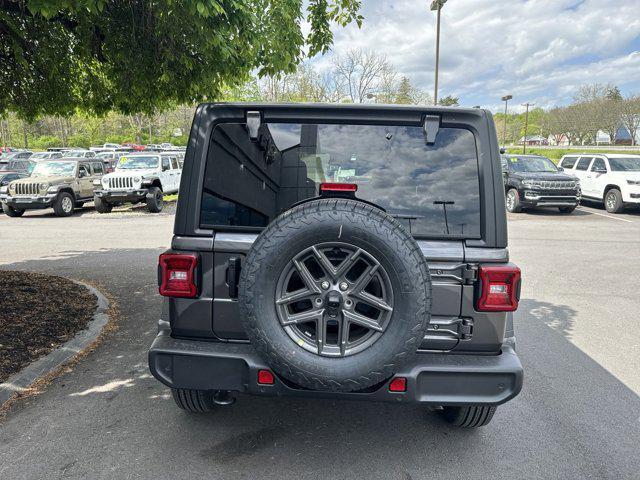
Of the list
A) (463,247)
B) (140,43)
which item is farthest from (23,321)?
(463,247)

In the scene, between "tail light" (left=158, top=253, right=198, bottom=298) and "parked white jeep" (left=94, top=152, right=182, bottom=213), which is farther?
"parked white jeep" (left=94, top=152, right=182, bottom=213)

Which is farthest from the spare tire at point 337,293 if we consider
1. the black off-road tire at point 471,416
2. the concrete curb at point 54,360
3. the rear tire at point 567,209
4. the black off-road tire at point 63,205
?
the rear tire at point 567,209

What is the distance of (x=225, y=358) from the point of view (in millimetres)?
2602

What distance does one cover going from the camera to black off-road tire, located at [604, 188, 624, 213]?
1575cm

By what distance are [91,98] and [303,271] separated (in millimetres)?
5414

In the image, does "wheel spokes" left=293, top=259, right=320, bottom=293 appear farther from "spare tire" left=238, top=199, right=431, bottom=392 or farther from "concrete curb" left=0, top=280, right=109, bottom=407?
"concrete curb" left=0, top=280, right=109, bottom=407

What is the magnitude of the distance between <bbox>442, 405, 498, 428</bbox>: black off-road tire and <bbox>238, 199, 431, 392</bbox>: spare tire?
3.22 feet

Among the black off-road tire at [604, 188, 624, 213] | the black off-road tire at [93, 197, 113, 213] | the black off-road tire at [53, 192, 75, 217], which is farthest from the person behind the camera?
the black off-road tire at [604, 188, 624, 213]

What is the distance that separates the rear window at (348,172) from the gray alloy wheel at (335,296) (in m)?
0.42

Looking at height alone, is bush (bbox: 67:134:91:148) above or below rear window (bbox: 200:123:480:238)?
above

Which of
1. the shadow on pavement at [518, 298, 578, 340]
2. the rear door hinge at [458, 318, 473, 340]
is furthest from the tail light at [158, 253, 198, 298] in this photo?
the shadow on pavement at [518, 298, 578, 340]

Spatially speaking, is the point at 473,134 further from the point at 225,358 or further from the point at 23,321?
the point at 23,321

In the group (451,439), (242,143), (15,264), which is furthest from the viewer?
(15,264)

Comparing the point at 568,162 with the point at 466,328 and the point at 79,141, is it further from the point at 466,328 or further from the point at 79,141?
the point at 79,141
